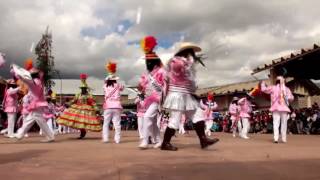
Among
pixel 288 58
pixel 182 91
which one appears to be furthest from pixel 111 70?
pixel 288 58

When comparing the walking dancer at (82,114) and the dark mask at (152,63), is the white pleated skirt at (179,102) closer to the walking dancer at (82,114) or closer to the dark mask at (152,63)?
the dark mask at (152,63)

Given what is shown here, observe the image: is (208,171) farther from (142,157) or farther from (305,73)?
(305,73)

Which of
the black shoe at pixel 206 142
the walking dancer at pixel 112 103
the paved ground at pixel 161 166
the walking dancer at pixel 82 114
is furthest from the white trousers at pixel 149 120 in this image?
the walking dancer at pixel 82 114

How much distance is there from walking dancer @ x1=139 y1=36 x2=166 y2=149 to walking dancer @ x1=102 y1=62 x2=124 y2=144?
1656 millimetres

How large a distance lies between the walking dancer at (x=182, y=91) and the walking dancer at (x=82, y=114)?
523cm

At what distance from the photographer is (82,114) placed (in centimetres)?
1391

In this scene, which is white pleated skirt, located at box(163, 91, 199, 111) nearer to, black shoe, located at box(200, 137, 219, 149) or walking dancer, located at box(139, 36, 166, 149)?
walking dancer, located at box(139, 36, 166, 149)

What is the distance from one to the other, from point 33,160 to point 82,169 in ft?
4.35

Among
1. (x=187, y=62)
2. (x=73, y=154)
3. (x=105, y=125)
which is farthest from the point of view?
(x=105, y=125)

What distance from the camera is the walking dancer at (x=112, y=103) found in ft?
37.8

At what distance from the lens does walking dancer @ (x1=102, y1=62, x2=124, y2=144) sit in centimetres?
1152

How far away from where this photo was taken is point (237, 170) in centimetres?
611

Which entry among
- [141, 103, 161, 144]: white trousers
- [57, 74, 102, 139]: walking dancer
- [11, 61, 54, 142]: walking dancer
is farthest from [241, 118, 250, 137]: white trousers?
[11, 61, 54, 142]: walking dancer

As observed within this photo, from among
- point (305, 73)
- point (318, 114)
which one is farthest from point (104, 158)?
point (305, 73)
